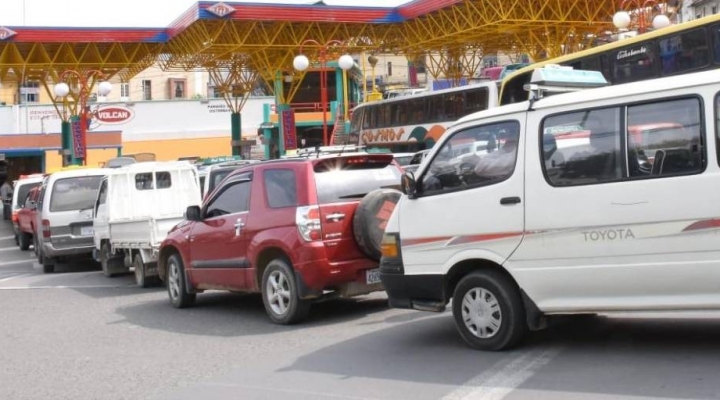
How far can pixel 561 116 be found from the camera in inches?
264

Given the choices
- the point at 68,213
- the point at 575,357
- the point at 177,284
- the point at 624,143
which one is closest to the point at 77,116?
the point at 68,213

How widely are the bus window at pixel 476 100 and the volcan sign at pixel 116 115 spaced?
3538 centimetres

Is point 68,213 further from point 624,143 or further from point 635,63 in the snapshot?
point 624,143

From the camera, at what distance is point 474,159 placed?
7.23 meters

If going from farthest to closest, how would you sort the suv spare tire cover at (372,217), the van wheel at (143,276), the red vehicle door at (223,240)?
1. the van wheel at (143,276)
2. the red vehicle door at (223,240)
3. the suv spare tire cover at (372,217)

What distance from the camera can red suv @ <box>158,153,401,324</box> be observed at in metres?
9.13

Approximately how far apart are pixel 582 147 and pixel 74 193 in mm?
13322

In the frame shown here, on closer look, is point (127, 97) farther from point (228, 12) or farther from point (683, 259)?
point (683, 259)

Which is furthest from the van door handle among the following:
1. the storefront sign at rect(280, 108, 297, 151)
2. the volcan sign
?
the volcan sign

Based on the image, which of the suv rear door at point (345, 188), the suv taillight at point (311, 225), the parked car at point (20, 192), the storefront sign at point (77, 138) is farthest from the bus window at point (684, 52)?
the storefront sign at point (77, 138)

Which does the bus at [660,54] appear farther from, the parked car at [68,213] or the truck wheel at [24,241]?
the truck wheel at [24,241]

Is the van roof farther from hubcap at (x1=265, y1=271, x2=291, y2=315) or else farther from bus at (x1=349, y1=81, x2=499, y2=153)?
bus at (x1=349, y1=81, x2=499, y2=153)

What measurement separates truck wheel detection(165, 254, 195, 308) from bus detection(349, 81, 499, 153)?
16681 millimetres

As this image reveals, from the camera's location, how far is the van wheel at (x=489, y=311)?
22.8 feet
